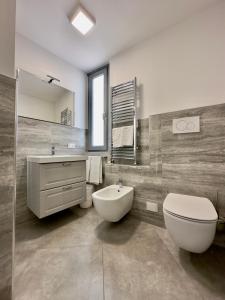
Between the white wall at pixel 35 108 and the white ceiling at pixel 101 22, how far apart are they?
0.73 m

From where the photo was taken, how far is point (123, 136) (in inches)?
80.5

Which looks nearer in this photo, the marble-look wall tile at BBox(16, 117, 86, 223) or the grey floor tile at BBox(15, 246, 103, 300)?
the grey floor tile at BBox(15, 246, 103, 300)

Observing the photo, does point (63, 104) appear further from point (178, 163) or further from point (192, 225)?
point (192, 225)

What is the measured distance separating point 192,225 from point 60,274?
997 mm

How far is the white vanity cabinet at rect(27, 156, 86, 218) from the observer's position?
1.49 meters

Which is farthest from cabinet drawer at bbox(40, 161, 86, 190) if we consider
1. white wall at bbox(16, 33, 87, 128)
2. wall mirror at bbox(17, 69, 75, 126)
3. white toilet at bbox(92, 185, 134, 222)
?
white wall at bbox(16, 33, 87, 128)

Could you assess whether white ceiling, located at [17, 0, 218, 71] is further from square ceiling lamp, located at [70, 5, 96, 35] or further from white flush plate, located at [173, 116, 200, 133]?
white flush plate, located at [173, 116, 200, 133]

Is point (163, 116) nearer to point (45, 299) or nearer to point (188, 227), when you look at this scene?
point (188, 227)

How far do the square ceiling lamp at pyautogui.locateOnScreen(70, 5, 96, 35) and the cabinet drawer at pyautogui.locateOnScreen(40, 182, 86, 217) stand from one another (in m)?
1.78

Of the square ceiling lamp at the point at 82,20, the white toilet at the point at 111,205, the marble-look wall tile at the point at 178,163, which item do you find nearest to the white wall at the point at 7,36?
the square ceiling lamp at the point at 82,20

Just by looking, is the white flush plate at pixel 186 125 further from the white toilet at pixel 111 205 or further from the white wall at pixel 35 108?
the white wall at pixel 35 108

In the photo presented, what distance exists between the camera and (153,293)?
91cm

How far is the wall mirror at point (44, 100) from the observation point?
1.80 meters

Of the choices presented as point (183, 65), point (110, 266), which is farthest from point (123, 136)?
point (110, 266)
